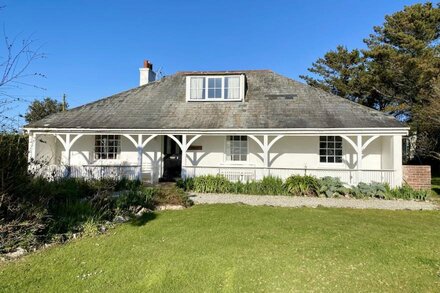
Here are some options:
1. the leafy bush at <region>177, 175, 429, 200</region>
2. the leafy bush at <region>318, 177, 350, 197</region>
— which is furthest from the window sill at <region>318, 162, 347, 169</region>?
the leafy bush at <region>318, 177, 350, 197</region>

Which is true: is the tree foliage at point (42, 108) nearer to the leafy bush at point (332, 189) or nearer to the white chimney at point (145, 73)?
the white chimney at point (145, 73)

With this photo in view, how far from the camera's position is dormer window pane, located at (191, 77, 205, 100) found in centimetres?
1611

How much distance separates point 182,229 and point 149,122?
8.53m

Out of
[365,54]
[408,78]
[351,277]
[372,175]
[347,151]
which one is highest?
[365,54]

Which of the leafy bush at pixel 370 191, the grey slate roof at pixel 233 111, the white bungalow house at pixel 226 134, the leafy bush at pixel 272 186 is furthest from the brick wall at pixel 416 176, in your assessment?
the leafy bush at pixel 272 186

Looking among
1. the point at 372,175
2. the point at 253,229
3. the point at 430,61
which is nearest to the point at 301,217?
the point at 253,229

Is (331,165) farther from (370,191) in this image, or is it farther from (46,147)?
(46,147)

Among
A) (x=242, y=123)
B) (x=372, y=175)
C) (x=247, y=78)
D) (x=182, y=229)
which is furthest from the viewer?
(x=247, y=78)

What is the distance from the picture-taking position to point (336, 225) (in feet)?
24.0

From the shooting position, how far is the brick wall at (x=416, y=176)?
12.7 m

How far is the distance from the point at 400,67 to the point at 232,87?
48.5ft

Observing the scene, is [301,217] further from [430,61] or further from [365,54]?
[365,54]

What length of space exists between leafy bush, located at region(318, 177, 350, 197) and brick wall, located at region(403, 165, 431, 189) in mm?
3039

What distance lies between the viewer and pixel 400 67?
22656 millimetres
